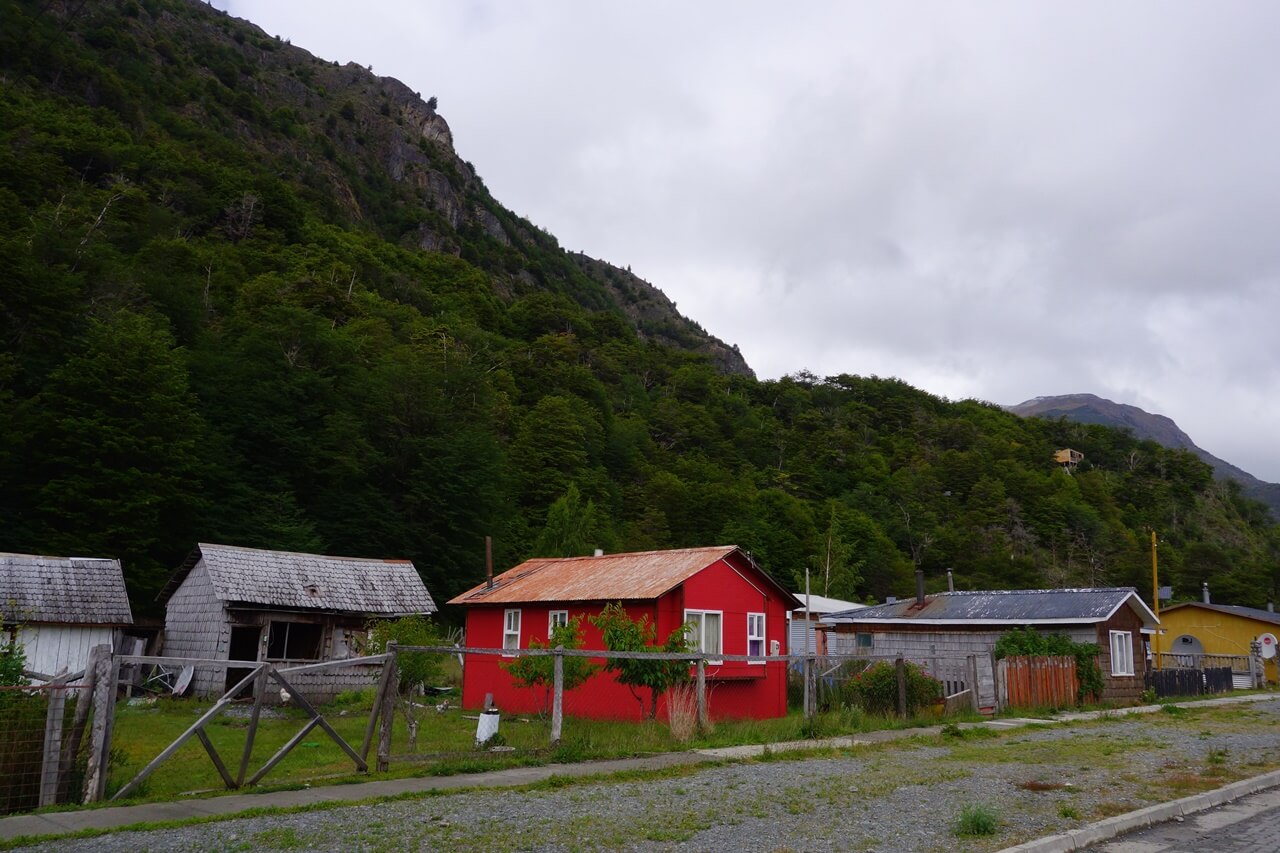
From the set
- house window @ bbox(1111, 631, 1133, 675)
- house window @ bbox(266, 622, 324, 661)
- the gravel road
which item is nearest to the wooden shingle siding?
house window @ bbox(266, 622, 324, 661)

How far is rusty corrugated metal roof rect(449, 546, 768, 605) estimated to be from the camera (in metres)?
22.7

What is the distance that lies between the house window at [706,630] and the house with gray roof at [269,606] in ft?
35.2

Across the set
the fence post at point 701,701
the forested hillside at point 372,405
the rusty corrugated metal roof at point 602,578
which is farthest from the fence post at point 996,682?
the forested hillside at point 372,405

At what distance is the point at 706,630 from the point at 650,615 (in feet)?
6.47

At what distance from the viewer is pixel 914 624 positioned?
32.0 m

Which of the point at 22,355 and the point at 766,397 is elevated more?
the point at 766,397

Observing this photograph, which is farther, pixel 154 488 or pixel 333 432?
pixel 333 432

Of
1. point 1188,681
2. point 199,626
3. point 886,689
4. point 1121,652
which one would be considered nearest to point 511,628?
point 199,626

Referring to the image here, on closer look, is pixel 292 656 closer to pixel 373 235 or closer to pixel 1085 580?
pixel 1085 580

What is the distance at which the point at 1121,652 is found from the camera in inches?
1156

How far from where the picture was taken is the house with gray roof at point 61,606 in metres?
23.2

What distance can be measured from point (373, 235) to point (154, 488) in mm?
94468

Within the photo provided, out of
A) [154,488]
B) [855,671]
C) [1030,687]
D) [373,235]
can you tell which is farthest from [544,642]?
[373,235]

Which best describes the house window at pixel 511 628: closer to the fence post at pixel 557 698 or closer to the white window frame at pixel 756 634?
the white window frame at pixel 756 634
